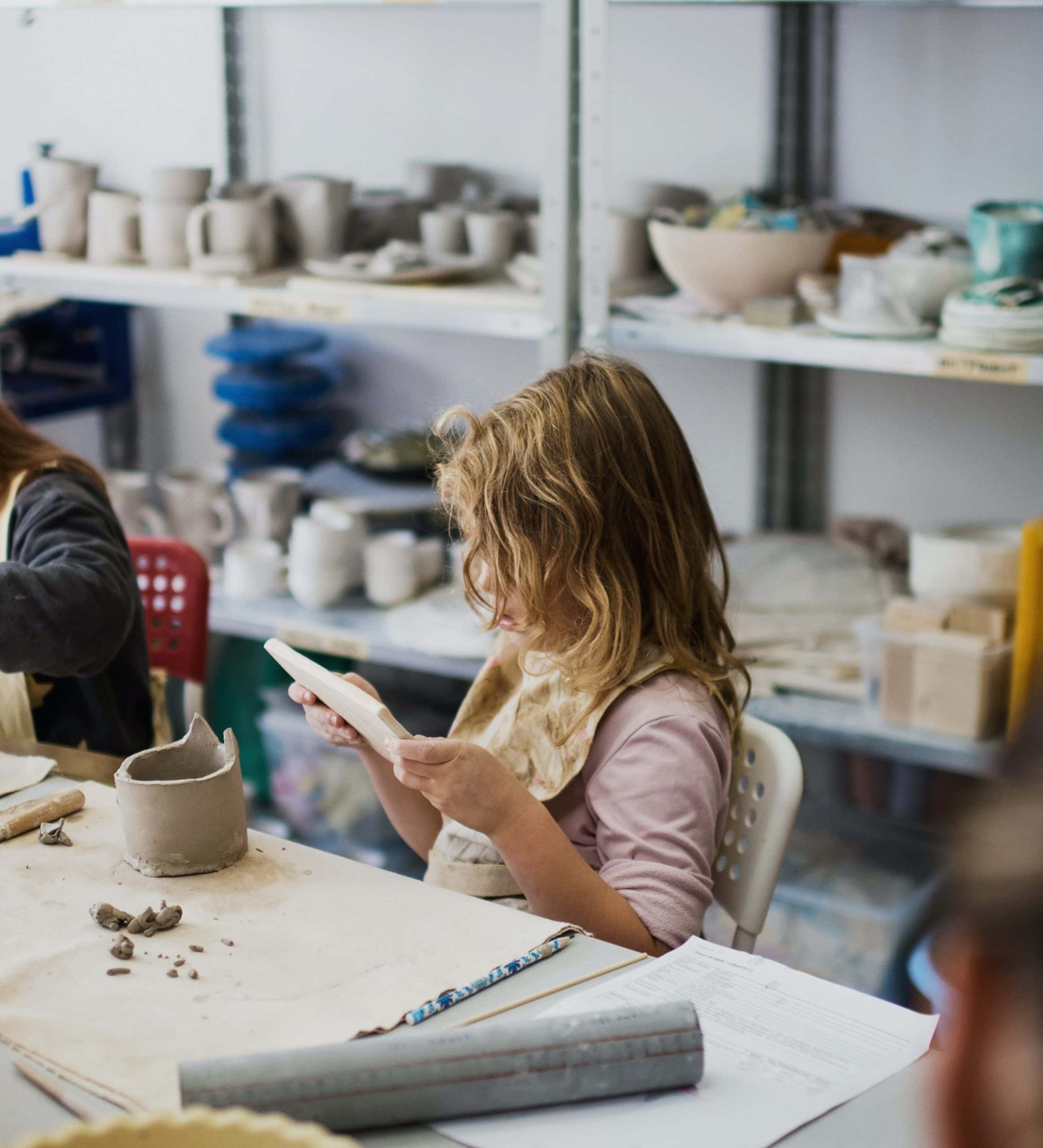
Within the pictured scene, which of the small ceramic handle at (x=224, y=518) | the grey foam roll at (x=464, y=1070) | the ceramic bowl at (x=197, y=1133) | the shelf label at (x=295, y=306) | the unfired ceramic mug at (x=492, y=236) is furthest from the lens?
the small ceramic handle at (x=224, y=518)

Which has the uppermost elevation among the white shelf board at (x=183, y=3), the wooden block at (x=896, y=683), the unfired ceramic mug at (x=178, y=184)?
the white shelf board at (x=183, y=3)

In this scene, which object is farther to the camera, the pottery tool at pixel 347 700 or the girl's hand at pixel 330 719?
the girl's hand at pixel 330 719

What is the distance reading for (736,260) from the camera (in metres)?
1.93

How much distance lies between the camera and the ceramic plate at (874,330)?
180cm

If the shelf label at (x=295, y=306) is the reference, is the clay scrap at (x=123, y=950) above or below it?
below

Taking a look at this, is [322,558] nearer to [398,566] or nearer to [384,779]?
[398,566]

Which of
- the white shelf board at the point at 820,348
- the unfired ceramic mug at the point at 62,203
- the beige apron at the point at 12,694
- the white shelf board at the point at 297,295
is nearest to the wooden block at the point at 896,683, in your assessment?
the white shelf board at the point at 820,348

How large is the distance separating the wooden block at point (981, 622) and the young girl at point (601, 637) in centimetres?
72

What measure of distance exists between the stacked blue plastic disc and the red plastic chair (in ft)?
2.81

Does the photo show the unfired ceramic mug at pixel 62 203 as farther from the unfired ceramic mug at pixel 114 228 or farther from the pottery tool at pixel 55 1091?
the pottery tool at pixel 55 1091

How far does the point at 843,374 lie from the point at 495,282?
0.62 meters

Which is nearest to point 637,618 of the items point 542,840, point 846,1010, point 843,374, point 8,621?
point 542,840

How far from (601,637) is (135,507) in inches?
65.2

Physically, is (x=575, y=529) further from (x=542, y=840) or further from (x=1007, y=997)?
(x=1007, y=997)
